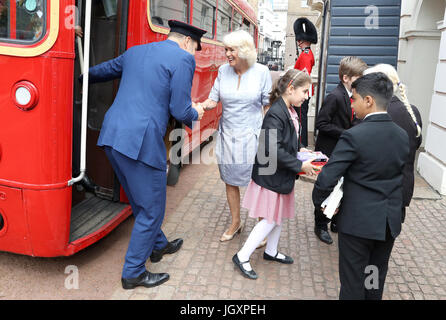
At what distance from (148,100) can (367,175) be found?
1.61 meters

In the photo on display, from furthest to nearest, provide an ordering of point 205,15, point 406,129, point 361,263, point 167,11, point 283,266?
point 205,15
point 167,11
point 283,266
point 406,129
point 361,263

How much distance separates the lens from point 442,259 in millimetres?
4312

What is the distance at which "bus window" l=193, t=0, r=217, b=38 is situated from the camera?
21.5ft

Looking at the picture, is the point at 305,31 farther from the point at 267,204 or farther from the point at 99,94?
the point at 267,204

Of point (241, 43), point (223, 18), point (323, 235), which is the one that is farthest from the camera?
point (223, 18)

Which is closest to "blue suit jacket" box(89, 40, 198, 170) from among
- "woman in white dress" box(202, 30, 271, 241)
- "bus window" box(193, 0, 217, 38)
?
"woman in white dress" box(202, 30, 271, 241)

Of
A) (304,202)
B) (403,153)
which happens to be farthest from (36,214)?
(304,202)

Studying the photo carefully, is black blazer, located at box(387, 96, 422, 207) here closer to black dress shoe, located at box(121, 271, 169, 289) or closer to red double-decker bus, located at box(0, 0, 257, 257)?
black dress shoe, located at box(121, 271, 169, 289)

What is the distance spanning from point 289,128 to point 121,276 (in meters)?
1.82

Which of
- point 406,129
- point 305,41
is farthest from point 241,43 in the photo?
point 305,41

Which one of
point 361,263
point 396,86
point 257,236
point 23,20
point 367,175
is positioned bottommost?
point 257,236

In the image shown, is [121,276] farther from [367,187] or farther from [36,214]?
[367,187]

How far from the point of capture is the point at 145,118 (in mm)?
3221

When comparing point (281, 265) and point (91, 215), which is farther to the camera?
point (281, 265)
